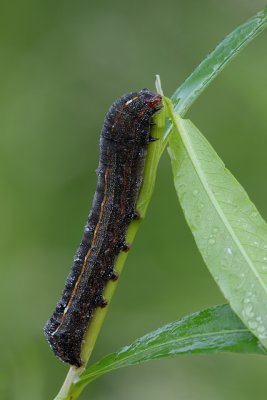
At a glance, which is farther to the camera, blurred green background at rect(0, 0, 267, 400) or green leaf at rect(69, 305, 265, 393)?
blurred green background at rect(0, 0, 267, 400)

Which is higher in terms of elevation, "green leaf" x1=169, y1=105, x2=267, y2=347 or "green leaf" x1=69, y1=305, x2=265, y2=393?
"green leaf" x1=169, y1=105, x2=267, y2=347

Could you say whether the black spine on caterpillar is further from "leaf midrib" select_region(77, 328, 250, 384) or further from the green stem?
"leaf midrib" select_region(77, 328, 250, 384)

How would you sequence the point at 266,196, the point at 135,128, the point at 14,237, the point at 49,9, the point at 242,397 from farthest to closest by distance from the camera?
the point at 49,9 → the point at 14,237 → the point at 266,196 → the point at 242,397 → the point at 135,128

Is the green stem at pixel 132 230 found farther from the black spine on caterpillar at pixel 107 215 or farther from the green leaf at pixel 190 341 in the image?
the black spine on caterpillar at pixel 107 215

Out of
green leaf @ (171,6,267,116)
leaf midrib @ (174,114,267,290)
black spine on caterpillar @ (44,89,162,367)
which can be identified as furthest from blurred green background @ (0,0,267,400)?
leaf midrib @ (174,114,267,290)

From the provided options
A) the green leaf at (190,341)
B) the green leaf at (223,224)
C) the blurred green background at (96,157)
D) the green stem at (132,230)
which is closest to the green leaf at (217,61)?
the green stem at (132,230)

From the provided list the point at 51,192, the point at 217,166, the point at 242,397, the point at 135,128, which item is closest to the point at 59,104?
the point at 51,192

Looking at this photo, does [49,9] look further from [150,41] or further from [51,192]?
[51,192]
